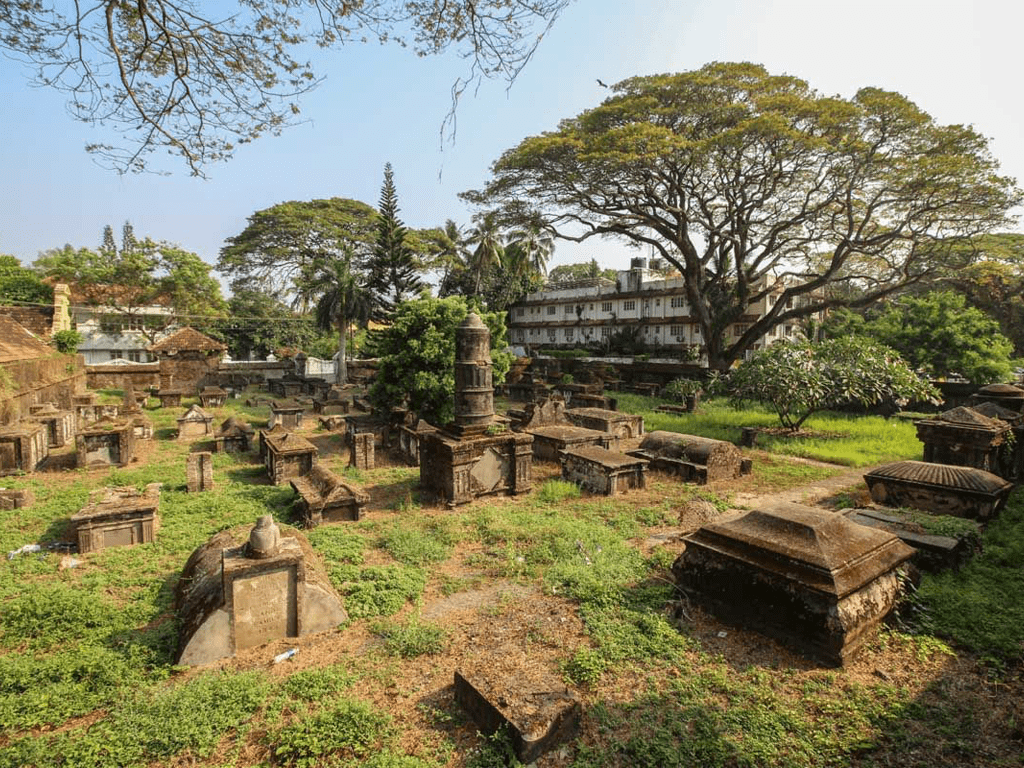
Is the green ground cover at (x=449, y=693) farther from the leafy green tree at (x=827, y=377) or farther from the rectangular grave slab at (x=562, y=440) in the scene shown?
the leafy green tree at (x=827, y=377)

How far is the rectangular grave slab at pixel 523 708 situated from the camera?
3277 mm

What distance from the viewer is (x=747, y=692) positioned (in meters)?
3.93

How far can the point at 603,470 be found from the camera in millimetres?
9586

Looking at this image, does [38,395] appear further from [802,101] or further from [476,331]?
[802,101]

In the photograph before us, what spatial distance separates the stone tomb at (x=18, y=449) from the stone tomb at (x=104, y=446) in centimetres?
71

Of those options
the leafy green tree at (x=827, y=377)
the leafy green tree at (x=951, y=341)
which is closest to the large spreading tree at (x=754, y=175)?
the leafy green tree at (x=951, y=341)

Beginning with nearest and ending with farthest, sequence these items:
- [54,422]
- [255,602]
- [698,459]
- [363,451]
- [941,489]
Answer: [255,602] < [941,489] < [698,459] < [363,451] < [54,422]

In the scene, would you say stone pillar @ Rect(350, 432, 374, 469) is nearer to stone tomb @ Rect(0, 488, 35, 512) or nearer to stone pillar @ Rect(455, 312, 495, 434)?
stone pillar @ Rect(455, 312, 495, 434)

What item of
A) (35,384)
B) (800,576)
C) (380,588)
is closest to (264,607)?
(380,588)

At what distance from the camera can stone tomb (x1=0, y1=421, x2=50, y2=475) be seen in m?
9.93

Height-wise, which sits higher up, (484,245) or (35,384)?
(484,245)

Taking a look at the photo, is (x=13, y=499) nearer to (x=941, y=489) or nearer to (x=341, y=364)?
(x=941, y=489)

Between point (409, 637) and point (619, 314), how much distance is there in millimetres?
36046

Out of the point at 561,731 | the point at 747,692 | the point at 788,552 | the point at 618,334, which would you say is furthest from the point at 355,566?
the point at 618,334
